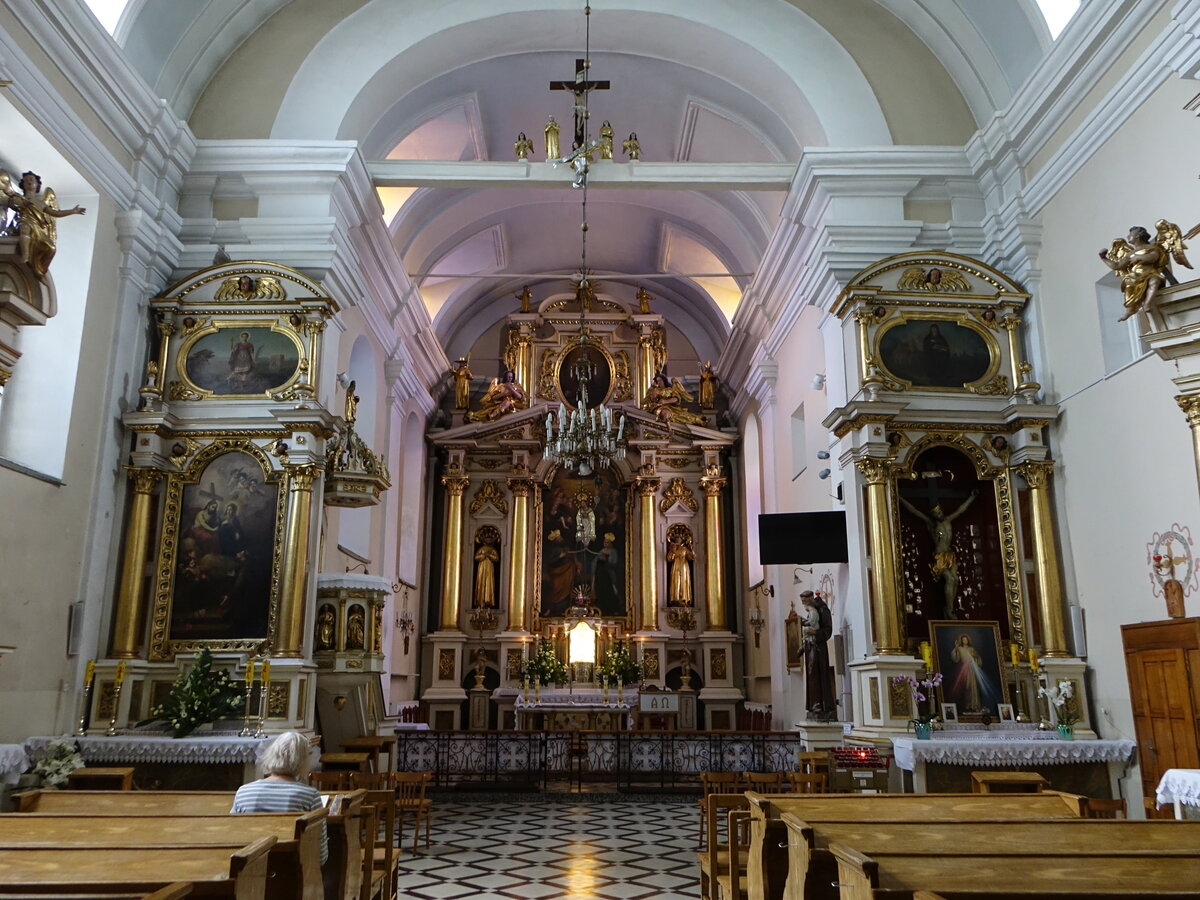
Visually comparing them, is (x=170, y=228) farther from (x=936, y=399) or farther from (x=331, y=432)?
(x=936, y=399)

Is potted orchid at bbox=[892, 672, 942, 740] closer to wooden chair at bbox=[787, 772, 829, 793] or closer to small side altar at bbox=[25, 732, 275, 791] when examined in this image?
wooden chair at bbox=[787, 772, 829, 793]

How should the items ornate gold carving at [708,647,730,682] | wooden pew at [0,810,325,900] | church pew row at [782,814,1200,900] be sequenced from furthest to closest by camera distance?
ornate gold carving at [708,647,730,682] → wooden pew at [0,810,325,900] → church pew row at [782,814,1200,900]

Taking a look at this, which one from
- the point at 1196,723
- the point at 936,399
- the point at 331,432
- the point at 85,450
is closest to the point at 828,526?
the point at 936,399

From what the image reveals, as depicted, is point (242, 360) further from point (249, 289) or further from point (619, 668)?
point (619, 668)

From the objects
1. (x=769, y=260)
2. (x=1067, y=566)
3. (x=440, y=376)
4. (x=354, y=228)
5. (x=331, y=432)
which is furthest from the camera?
(x=440, y=376)

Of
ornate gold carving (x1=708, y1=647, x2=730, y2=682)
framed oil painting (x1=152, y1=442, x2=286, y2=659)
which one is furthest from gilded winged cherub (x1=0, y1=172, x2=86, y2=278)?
ornate gold carving (x1=708, y1=647, x2=730, y2=682)

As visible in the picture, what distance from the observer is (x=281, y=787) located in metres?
4.35

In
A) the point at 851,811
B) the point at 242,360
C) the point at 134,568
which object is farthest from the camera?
the point at 242,360

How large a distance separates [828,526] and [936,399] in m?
1.54

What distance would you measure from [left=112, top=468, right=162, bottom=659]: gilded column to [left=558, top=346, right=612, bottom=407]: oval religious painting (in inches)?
364

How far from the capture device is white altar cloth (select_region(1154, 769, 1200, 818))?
215 inches

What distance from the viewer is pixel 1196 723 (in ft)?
21.8

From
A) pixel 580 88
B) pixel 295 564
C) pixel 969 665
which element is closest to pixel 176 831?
pixel 295 564

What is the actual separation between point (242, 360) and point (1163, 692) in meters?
8.14
